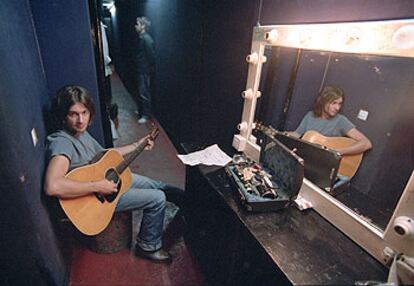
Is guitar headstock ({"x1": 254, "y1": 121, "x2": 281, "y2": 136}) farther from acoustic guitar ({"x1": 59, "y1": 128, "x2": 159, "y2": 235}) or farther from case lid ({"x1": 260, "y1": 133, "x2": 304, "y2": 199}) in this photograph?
acoustic guitar ({"x1": 59, "y1": 128, "x2": 159, "y2": 235})

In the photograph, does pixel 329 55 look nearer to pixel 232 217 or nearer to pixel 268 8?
pixel 268 8

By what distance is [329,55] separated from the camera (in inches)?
38.5

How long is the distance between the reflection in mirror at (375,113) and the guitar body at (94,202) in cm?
122

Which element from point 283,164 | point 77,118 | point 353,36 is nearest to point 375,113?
point 353,36

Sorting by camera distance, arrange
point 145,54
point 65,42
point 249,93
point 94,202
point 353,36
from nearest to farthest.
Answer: point 353,36 → point 94,202 → point 249,93 → point 65,42 → point 145,54

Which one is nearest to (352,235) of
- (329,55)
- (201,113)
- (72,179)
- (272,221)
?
(272,221)

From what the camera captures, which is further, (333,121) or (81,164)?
(81,164)

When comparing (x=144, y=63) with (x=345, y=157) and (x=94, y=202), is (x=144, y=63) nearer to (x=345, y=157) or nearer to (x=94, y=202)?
(x=94, y=202)

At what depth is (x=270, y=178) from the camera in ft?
3.78

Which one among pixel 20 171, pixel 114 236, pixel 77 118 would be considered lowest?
→ pixel 114 236

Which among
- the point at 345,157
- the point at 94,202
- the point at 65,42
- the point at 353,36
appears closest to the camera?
the point at 353,36

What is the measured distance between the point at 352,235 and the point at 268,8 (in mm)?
1261

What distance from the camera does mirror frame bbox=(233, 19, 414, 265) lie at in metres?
0.72

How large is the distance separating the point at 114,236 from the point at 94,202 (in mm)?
416
